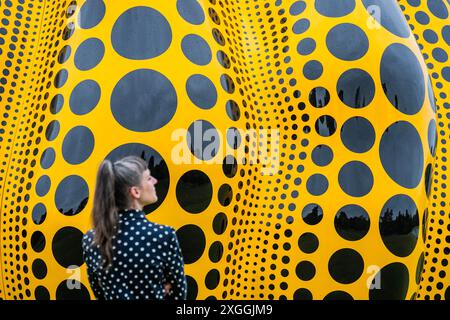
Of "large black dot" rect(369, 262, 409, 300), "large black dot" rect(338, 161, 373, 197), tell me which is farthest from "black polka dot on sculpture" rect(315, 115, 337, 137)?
"large black dot" rect(369, 262, 409, 300)

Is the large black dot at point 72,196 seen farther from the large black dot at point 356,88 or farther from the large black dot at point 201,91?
the large black dot at point 356,88

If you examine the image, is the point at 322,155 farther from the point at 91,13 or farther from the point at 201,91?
the point at 91,13

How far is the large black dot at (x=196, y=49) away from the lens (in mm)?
4410

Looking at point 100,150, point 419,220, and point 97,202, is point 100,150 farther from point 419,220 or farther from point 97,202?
point 419,220

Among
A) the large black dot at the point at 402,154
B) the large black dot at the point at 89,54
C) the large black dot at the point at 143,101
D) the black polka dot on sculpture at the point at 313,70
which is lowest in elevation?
the large black dot at the point at 402,154

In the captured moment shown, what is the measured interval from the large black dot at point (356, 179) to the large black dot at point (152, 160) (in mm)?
1364

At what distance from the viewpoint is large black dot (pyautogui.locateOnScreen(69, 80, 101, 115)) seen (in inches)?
167

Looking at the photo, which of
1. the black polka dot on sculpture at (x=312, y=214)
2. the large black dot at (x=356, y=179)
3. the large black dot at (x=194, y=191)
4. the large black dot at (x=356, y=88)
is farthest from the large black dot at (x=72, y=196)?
the large black dot at (x=356, y=88)

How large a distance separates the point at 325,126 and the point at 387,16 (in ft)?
3.69

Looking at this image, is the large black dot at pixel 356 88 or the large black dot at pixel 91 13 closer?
the large black dot at pixel 91 13

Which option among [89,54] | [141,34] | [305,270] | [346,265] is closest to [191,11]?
[141,34]

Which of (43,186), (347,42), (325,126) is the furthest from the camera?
(347,42)

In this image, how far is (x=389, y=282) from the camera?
4543mm
